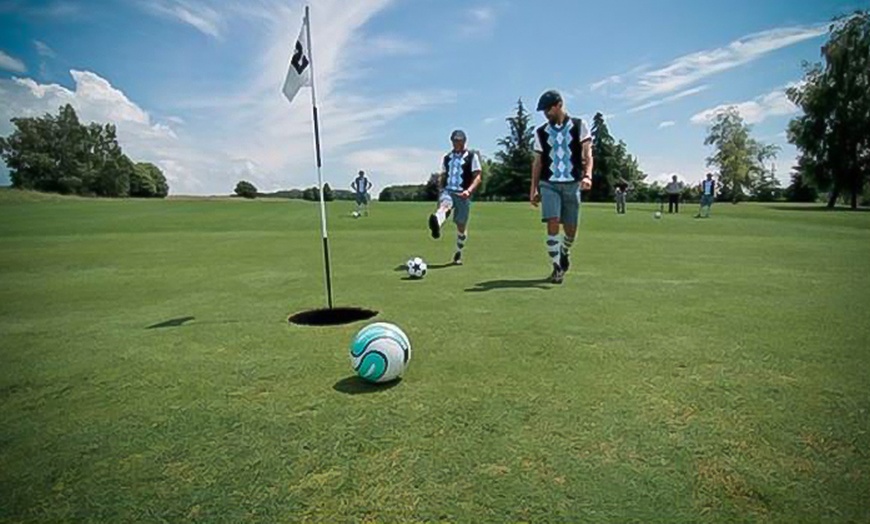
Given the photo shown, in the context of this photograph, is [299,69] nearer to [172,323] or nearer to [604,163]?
[172,323]

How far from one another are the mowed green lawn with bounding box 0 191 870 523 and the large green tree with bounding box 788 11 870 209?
5342cm

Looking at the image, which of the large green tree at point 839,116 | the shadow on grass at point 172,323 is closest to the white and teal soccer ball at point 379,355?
the shadow on grass at point 172,323

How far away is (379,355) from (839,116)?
195 feet

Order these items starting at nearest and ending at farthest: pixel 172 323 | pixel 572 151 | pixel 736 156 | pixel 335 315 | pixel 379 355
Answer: pixel 379 355, pixel 172 323, pixel 335 315, pixel 572 151, pixel 736 156

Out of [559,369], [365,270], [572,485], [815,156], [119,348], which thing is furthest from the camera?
[815,156]

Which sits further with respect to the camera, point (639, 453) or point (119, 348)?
point (119, 348)

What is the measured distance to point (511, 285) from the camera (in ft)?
24.7

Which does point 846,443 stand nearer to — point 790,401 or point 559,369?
point 790,401

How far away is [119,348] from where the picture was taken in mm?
4703

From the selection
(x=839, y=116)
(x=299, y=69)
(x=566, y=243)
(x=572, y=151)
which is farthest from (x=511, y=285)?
(x=839, y=116)

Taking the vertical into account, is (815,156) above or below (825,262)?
above

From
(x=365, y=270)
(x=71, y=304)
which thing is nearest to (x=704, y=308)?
(x=365, y=270)

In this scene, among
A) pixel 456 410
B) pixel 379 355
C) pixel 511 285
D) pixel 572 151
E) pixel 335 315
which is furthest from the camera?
pixel 572 151

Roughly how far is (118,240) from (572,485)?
19.2 meters
